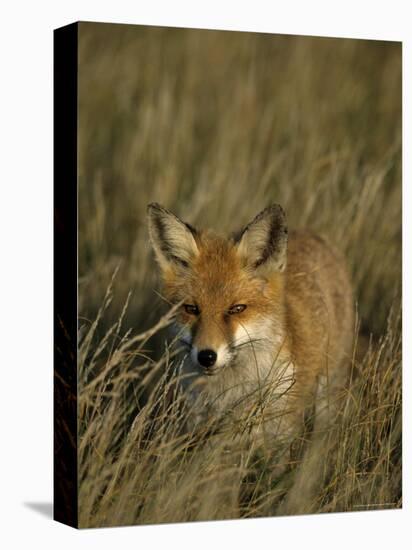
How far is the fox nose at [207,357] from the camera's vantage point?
765 cm

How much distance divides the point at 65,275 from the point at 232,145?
3.32 metres

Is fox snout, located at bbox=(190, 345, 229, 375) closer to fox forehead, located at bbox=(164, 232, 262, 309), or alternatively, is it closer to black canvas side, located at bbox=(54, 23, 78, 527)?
fox forehead, located at bbox=(164, 232, 262, 309)

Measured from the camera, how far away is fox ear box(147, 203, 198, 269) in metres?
8.02

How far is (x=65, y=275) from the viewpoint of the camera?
784cm

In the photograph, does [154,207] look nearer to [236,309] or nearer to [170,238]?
[170,238]

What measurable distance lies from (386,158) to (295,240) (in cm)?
105

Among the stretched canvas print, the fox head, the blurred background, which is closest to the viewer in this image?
the stretched canvas print

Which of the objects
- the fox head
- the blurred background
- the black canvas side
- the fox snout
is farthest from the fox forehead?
the blurred background

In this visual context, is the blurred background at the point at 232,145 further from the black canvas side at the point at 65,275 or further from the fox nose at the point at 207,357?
the fox nose at the point at 207,357

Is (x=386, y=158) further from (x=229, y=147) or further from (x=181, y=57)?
(x=181, y=57)

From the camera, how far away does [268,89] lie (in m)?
10.8

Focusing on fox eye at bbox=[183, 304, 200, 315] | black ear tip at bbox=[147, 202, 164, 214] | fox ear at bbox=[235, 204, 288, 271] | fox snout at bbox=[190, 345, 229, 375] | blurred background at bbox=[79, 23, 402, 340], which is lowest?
fox snout at bbox=[190, 345, 229, 375]

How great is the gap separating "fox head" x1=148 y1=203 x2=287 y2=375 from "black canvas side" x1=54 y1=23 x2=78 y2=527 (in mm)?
611

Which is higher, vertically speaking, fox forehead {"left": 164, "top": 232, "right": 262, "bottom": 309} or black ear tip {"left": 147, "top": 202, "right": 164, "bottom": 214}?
black ear tip {"left": 147, "top": 202, "right": 164, "bottom": 214}
